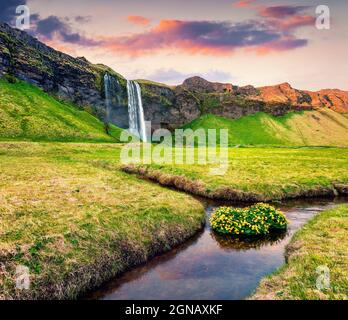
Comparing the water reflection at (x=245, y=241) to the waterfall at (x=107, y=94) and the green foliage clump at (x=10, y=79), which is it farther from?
the waterfall at (x=107, y=94)

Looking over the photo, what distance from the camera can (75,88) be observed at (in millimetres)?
161375

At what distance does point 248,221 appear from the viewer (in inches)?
880

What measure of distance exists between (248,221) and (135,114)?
13570cm

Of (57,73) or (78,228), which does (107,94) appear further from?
(78,228)

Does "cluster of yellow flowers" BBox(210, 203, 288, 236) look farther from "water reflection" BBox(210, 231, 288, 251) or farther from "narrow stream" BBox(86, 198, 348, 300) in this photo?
"narrow stream" BBox(86, 198, 348, 300)

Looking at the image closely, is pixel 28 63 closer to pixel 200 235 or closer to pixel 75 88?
pixel 75 88

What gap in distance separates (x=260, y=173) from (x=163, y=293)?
1182 inches

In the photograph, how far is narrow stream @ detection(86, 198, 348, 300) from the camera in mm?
14484

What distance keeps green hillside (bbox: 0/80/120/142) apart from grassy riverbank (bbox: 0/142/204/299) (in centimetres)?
6296

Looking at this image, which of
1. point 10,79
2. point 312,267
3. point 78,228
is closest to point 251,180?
point 312,267

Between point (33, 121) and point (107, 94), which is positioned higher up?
point (107, 94)

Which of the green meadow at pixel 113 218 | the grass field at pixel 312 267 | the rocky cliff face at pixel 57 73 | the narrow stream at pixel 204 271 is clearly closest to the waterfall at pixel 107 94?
the rocky cliff face at pixel 57 73

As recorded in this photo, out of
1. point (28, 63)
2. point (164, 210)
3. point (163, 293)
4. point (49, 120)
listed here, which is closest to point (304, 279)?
point (163, 293)

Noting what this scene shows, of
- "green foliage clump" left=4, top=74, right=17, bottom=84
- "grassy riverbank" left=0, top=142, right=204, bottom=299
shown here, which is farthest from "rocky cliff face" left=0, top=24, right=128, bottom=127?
"grassy riverbank" left=0, top=142, right=204, bottom=299
